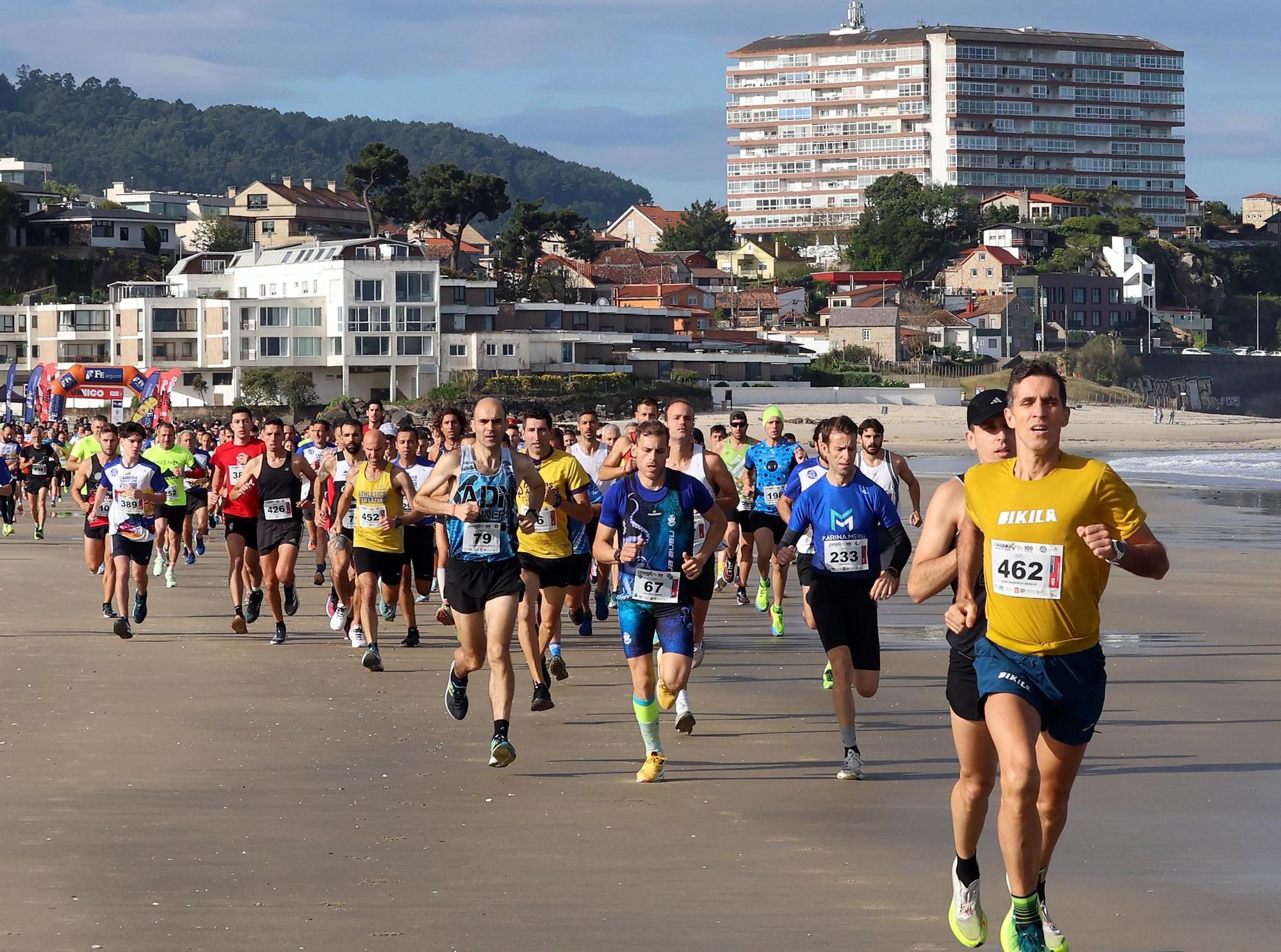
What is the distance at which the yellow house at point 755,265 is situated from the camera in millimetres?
134500

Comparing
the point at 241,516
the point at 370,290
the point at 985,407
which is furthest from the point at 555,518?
the point at 370,290

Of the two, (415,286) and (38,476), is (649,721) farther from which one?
(415,286)

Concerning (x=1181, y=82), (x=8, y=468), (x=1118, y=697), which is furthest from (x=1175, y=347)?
(x=1118, y=697)

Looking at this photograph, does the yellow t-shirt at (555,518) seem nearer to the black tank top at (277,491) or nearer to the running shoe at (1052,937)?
the black tank top at (277,491)

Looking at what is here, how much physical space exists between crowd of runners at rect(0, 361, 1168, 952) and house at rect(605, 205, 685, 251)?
13362 cm

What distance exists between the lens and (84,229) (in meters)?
101

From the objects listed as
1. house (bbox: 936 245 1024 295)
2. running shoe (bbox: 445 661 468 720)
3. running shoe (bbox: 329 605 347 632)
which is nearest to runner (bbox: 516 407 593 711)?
running shoe (bbox: 445 661 468 720)

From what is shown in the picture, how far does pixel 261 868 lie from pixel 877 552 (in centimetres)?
369

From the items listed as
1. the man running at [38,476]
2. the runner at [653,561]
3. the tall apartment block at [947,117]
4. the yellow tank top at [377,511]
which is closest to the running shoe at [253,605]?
the yellow tank top at [377,511]

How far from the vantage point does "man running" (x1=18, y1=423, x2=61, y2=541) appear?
84.3 feet

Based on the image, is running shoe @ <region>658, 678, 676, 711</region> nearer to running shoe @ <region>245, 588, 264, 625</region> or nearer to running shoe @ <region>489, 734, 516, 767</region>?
running shoe @ <region>489, 734, 516, 767</region>

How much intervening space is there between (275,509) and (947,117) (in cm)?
15297

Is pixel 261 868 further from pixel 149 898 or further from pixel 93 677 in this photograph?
pixel 93 677

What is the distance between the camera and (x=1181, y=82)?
169500mm
